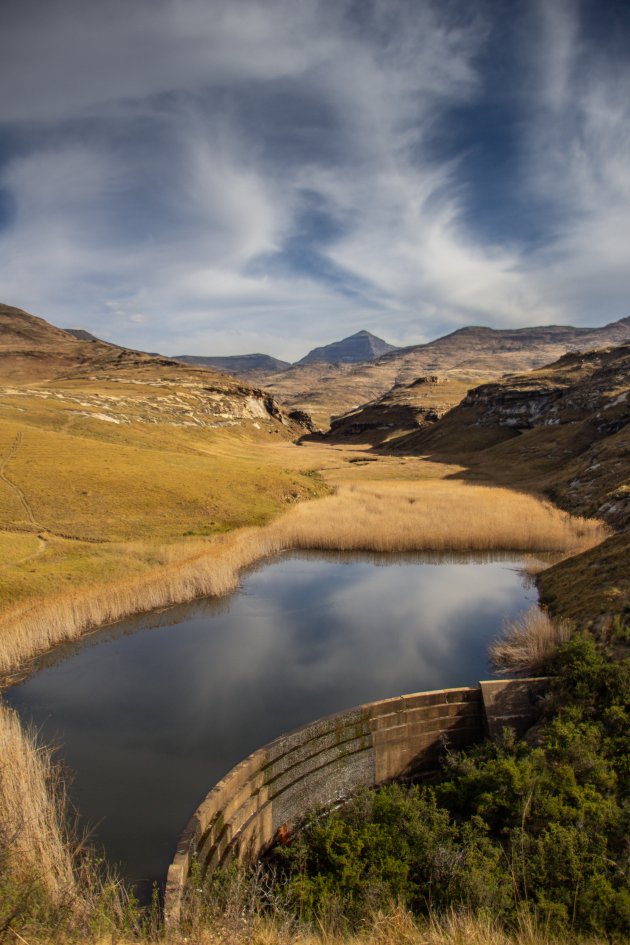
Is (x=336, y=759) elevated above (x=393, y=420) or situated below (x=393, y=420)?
below

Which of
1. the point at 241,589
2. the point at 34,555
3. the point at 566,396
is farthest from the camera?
the point at 566,396

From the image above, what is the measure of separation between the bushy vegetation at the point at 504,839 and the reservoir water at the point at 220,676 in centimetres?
473

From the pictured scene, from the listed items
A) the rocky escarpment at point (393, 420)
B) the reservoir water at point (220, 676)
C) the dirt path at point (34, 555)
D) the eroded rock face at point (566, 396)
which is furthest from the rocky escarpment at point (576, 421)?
the dirt path at point (34, 555)

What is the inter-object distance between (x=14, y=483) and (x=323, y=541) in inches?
1181

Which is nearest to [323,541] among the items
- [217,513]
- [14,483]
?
[217,513]

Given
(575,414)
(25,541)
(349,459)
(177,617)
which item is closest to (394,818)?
(177,617)

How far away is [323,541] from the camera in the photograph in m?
47.8

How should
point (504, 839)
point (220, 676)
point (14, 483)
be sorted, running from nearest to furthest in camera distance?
point (504, 839) < point (220, 676) < point (14, 483)

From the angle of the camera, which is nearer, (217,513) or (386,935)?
(386,935)

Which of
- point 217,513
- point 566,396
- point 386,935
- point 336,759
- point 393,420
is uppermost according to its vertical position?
point 566,396

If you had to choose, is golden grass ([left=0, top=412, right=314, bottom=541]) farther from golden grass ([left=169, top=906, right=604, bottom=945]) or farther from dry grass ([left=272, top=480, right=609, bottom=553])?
golden grass ([left=169, top=906, right=604, bottom=945])

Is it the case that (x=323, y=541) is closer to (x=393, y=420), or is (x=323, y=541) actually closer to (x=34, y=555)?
(x=34, y=555)

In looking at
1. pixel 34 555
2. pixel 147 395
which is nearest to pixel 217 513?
pixel 34 555

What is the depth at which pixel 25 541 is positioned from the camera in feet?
128
